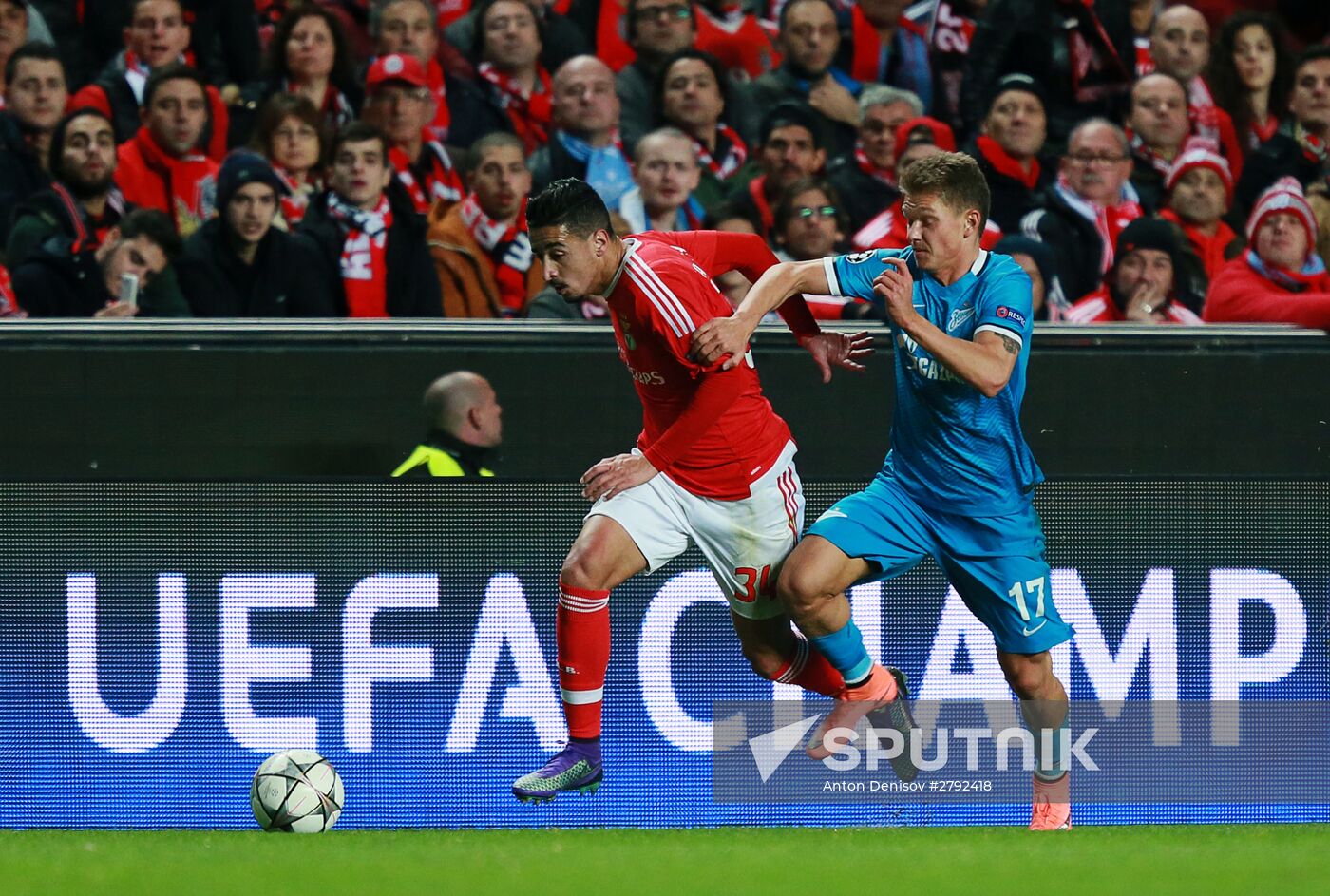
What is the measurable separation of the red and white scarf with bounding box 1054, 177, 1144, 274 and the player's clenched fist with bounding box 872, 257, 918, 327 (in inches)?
123

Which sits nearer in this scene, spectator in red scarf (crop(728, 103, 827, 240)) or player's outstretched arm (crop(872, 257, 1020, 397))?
player's outstretched arm (crop(872, 257, 1020, 397))

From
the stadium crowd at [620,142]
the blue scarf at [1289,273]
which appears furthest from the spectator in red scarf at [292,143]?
the blue scarf at [1289,273]

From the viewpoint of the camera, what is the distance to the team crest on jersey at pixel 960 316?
520 centimetres

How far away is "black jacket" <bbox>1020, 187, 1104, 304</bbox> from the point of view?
7590 mm

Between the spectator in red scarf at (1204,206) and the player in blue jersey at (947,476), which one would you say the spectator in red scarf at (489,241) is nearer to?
the player in blue jersey at (947,476)

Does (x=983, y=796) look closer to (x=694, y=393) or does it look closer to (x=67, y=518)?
(x=694, y=393)

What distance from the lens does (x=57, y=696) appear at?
6.11 meters

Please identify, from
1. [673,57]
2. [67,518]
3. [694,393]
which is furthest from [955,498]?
[673,57]

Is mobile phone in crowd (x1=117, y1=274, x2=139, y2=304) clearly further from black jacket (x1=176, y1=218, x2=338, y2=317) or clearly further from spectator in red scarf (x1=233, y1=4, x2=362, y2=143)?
spectator in red scarf (x1=233, y1=4, x2=362, y2=143)

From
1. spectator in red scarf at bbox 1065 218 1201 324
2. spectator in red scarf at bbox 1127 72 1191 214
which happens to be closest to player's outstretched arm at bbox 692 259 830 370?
Answer: spectator in red scarf at bbox 1065 218 1201 324

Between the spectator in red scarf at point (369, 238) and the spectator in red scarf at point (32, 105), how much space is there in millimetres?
1281

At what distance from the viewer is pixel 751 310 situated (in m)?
5.06

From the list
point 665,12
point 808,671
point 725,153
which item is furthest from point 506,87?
point 808,671

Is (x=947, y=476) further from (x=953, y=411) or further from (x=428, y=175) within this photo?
(x=428, y=175)
